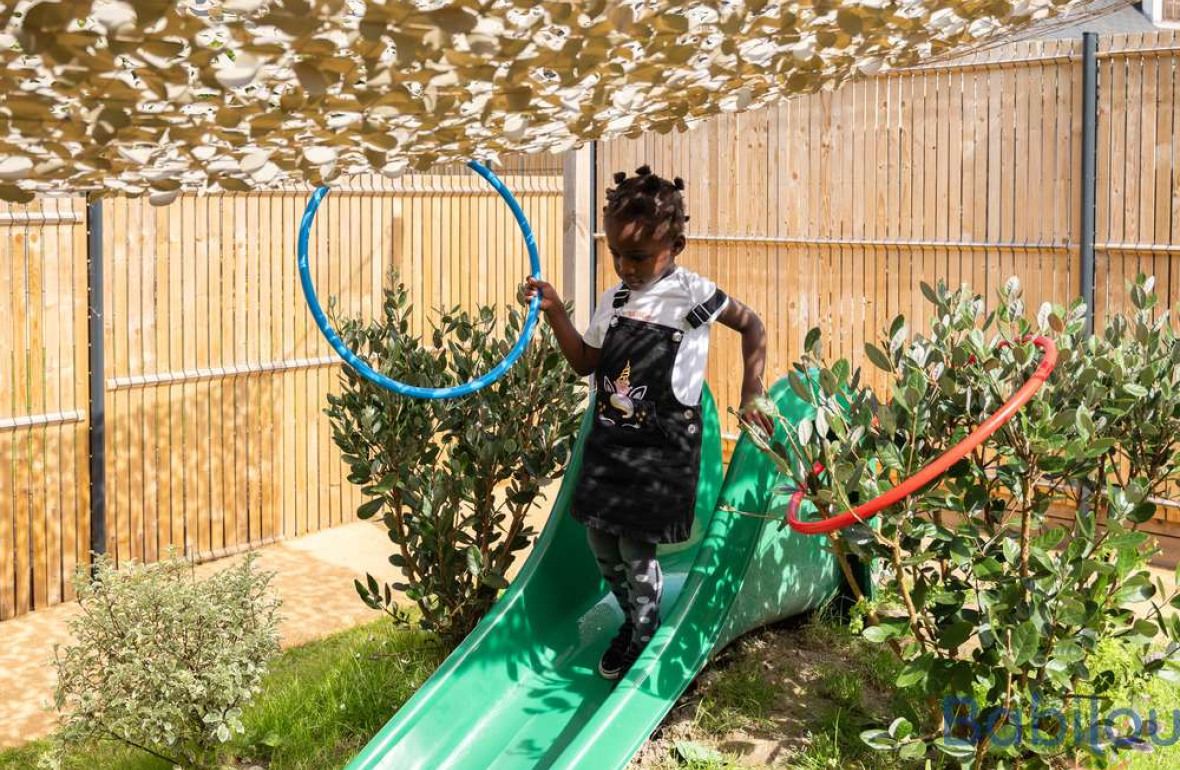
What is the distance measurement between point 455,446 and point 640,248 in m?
1.16

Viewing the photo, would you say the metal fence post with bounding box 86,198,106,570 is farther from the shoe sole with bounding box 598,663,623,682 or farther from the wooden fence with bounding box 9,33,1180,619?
the shoe sole with bounding box 598,663,623,682

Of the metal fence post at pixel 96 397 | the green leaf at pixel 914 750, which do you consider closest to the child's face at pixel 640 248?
the green leaf at pixel 914 750

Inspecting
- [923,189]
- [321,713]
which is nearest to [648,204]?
[321,713]

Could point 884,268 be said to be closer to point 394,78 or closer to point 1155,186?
point 1155,186

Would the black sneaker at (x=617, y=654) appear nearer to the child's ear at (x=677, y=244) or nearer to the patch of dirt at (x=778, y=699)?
the patch of dirt at (x=778, y=699)

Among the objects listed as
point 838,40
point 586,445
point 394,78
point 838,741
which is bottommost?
point 838,741

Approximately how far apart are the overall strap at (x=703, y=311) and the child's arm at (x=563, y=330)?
0.29 m

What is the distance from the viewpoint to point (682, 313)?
12.4ft

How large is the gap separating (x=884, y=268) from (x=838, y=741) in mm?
4185

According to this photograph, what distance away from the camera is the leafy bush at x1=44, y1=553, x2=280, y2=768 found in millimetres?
3977

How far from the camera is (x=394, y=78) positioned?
1.42m

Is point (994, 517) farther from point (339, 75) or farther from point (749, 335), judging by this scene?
point (339, 75)

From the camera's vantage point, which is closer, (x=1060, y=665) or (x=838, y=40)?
(x=838, y=40)

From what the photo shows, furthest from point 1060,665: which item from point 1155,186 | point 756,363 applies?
point 1155,186
